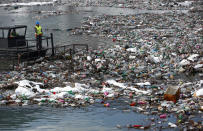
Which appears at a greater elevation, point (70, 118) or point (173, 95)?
point (173, 95)

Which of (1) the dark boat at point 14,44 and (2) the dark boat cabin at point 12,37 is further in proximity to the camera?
(2) the dark boat cabin at point 12,37

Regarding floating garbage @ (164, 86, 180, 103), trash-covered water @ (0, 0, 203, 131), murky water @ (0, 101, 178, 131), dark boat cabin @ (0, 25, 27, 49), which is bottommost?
murky water @ (0, 101, 178, 131)

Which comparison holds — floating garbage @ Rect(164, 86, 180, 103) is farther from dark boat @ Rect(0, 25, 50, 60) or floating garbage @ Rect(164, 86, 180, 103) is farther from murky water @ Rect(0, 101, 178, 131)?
dark boat @ Rect(0, 25, 50, 60)

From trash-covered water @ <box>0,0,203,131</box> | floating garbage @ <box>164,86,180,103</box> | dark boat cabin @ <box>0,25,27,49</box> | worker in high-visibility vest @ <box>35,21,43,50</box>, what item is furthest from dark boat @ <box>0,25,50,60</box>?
floating garbage @ <box>164,86,180,103</box>

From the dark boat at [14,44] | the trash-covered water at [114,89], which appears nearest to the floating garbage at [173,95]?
the trash-covered water at [114,89]

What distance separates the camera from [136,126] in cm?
807

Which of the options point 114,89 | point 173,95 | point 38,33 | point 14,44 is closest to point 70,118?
point 114,89

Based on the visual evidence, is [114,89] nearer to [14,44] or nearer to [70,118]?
[70,118]

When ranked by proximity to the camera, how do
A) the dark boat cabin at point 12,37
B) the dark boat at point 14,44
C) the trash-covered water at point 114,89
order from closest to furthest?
the trash-covered water at point 114,89
the dark boat at point 14,44
the dark boat cabin at point 12,37

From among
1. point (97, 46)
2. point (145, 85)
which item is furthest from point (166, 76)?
point (97, 46)

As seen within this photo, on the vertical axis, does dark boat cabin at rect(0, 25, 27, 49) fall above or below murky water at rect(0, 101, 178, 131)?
above

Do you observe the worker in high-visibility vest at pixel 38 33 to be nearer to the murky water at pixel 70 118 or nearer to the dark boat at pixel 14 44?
the dark boat at pixel 14 44

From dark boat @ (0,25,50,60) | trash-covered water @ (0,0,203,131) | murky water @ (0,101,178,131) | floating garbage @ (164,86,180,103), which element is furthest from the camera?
dark boat @ (0,25,50,60)

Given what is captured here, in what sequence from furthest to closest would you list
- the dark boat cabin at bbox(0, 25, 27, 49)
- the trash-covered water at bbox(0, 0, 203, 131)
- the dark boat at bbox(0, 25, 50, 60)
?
the dark boat cabin at bbox(0, 25, 27, 49) < the dark boat at bbox(0, 25, 50, 60) < the trash-covered water at bbox(0, 0, 203, 131)
